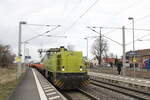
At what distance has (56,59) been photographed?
19.1 meters

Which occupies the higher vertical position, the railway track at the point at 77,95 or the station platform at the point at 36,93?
the station platform at the point at 36,93

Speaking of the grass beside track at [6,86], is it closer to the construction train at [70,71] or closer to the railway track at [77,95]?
the construction train at [70,71]

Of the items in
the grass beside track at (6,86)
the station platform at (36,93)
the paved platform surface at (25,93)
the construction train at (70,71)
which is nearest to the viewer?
the station platform at (36,93)

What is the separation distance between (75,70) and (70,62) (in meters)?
0.73

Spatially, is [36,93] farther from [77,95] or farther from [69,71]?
[69,71]

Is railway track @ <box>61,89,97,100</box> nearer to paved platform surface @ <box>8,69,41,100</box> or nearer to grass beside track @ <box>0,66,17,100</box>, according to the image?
paved platform surface @ <box>8,69,41,100</box>

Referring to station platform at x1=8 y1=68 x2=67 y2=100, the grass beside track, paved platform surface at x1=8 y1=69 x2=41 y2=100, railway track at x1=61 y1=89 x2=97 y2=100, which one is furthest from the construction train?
the grass beside track

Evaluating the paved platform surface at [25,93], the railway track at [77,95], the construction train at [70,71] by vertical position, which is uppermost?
the construction train at [70,71]

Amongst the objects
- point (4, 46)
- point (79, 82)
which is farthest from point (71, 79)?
point (4, 46)

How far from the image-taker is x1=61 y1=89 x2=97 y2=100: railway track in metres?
14.2

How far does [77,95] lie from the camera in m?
15.7

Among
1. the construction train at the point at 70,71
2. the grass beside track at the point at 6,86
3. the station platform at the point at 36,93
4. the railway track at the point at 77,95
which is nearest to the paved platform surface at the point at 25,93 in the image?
the station platform at the point at 36,93

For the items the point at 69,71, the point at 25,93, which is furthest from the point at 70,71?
the point at 25,93

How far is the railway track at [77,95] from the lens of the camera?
558 inches
